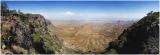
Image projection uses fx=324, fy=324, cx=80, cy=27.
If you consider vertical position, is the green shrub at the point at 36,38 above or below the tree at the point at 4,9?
below

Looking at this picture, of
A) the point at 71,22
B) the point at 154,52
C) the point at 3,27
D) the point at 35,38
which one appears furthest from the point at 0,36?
the point at 71,22

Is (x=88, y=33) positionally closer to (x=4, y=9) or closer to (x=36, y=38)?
(x=4, y=9)

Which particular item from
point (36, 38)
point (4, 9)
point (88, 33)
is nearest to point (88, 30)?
point (88, 33)

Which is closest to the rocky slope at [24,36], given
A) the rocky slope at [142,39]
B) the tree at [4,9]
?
the tree at [4,9]

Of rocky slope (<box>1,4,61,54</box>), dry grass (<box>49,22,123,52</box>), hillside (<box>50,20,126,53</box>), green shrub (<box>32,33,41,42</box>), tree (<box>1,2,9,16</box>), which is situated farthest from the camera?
hillside (<box>50,20,126,53</box>)

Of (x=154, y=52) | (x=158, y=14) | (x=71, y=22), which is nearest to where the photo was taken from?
(x=154, y=52)

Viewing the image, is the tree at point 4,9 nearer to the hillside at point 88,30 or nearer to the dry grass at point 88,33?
the dry grass at point 88,33

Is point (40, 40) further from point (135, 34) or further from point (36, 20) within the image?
point (135, 34)

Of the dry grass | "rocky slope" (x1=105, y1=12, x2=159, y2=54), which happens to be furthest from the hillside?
"rocky slope" (x1=105, y1=12, x2=159, y2=54)

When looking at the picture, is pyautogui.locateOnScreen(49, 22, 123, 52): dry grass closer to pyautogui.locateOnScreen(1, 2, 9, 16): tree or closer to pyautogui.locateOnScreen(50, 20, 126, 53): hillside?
pyautogui.locateOnScreen(50, 20, 126, 53): hillside
